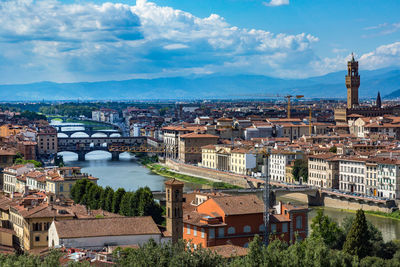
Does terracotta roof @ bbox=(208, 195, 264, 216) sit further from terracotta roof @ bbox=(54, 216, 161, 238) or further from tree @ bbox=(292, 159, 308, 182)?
tree @ bbox=(292, 159, 308, 182)

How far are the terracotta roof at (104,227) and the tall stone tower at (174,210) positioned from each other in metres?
0.76

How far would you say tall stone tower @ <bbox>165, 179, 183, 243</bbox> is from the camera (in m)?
22.0

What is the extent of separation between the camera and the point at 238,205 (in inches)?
914

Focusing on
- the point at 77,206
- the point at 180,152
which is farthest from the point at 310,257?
the point at 180,152

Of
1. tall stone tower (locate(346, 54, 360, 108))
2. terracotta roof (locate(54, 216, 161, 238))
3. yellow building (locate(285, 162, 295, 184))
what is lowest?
yellow building (locate(285, 162, 295, 184))

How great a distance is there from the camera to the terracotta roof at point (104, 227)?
810 inches

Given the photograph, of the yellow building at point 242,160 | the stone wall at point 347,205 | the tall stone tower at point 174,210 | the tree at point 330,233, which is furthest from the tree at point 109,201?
the yellow building at point 242,160

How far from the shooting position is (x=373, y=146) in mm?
49062

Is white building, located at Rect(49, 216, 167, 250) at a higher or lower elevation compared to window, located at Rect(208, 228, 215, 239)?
higher

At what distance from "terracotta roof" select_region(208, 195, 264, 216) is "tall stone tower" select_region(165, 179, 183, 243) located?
1262 mm

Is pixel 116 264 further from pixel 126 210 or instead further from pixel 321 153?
pixel 321 153

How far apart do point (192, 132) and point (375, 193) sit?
96.9 ft

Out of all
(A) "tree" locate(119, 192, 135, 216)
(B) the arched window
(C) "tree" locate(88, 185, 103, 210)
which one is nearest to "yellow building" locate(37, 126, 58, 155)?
(C) "tree" locate(88, 185, 103, 210)

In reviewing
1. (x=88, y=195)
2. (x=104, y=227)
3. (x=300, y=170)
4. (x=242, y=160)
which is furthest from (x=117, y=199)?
(x=242, y=160)
